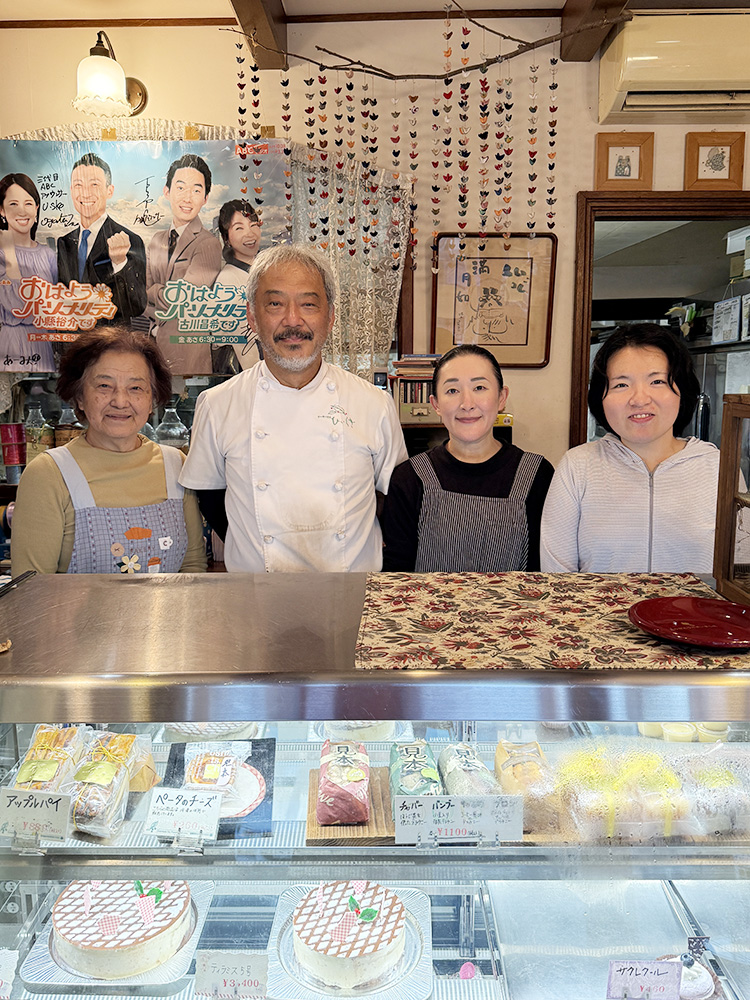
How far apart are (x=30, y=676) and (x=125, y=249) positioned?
3341 millimetres

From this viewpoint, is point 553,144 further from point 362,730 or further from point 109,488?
point 362,730

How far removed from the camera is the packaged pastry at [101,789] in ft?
4.01

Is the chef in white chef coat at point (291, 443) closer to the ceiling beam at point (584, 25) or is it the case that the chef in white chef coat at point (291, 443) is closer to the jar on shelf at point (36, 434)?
the jar on shelf at point (36, 434)

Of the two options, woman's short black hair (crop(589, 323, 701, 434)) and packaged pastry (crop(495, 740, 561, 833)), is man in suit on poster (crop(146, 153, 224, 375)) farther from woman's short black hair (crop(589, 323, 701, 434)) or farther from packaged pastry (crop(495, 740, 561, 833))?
packaged pastry (crop(495, 740, 561, 833))

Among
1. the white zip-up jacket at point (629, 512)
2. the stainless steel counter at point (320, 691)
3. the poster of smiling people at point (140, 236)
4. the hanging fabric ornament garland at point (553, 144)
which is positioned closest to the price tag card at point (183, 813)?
the stainless steel counter at point (320, 691)

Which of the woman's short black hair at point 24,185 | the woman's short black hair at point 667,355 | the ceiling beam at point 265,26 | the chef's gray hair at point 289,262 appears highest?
the ceiling beam at point 265,26

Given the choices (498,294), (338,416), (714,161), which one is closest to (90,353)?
(338,416)

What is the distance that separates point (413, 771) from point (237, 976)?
0.39 m

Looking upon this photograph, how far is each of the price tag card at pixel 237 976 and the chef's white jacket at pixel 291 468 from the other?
1.35 metres

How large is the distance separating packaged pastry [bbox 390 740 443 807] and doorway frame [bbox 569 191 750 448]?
3.29 m

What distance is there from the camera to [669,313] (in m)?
7.15

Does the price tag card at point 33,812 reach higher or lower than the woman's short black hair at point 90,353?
lower

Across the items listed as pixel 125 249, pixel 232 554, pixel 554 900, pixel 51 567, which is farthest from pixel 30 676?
pixel 125 249

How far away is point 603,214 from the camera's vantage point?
13.9 ft
